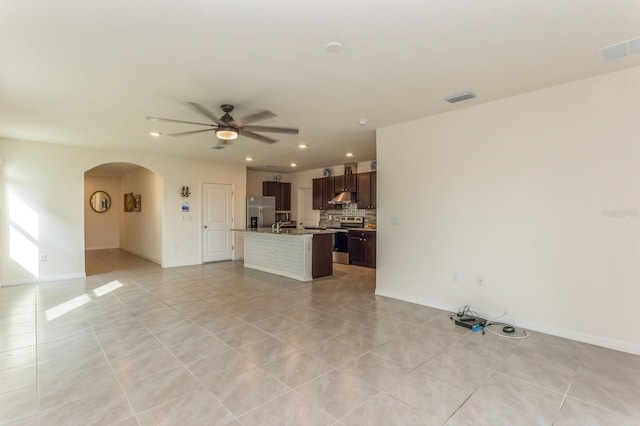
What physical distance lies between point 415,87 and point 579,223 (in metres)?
2.23

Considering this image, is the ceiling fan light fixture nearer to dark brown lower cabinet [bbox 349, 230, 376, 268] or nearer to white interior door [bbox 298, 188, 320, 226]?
dark brown lower cabinet [bbox 349, 230, 376, 268]

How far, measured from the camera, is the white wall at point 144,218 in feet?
25.5

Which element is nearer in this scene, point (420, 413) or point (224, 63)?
point (420, 413)

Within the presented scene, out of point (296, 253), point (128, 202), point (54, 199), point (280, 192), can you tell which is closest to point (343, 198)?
point (296, 253)

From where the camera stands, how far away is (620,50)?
8.59 feet

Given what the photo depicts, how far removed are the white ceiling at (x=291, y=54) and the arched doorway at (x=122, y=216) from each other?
398cm

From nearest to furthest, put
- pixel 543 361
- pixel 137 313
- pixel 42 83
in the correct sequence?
pixel 543 361 → pixel 42 83 → pixel 137 313

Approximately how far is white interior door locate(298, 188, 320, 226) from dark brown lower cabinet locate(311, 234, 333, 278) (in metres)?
3.18

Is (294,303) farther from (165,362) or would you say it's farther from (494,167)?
(494,167)

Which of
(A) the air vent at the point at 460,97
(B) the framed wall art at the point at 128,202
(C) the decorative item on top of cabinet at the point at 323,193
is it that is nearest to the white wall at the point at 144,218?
(B) the framed wall art at the point at 128,202

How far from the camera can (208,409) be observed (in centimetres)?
212

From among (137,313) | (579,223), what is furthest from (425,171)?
(137,313)

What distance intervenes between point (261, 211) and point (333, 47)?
22.8 ft

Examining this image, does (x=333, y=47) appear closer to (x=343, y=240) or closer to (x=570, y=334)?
(x=570, y=334)
